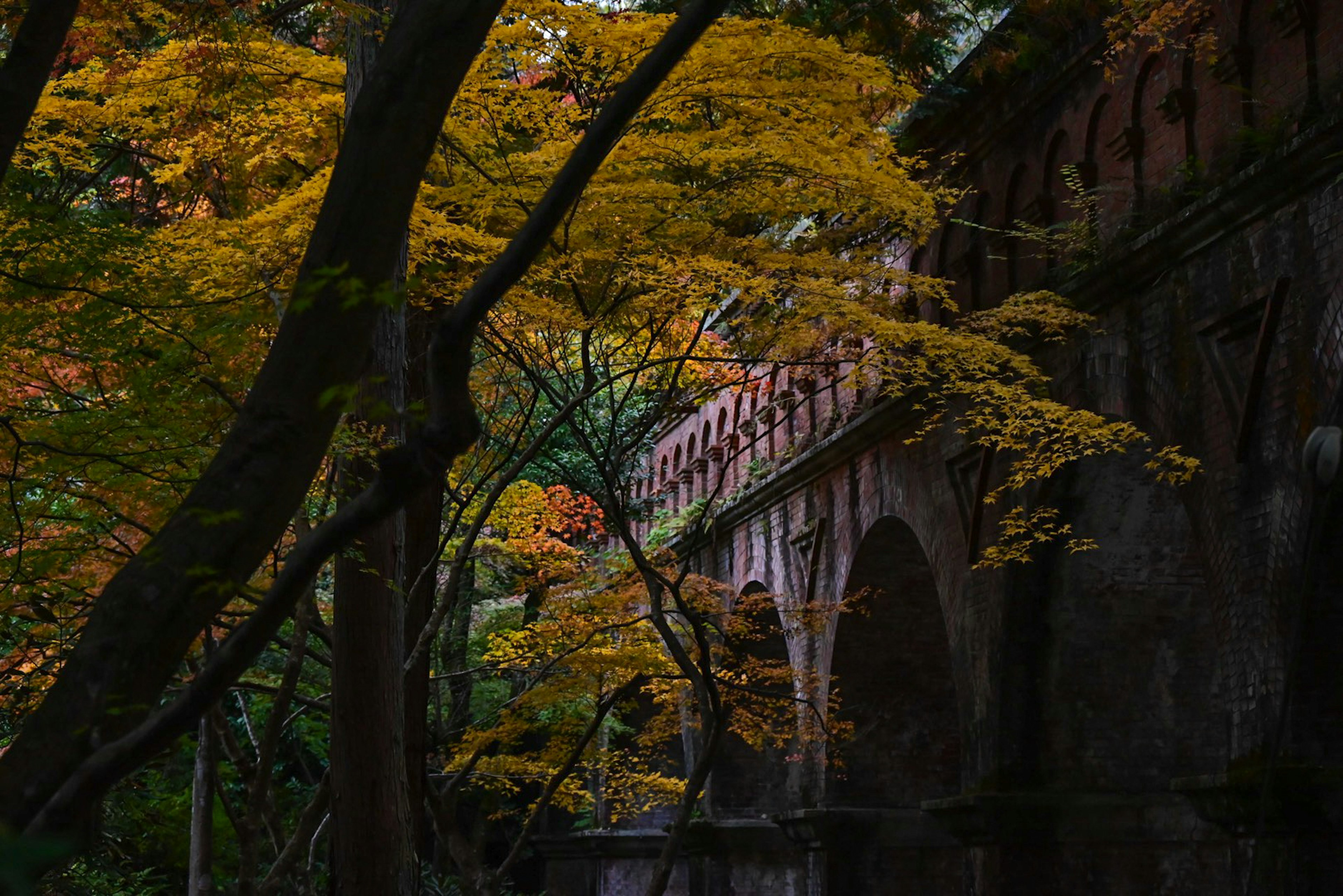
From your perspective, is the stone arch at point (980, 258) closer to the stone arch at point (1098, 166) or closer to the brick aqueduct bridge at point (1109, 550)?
the brick aqueduct bridge at point (1109, 550)

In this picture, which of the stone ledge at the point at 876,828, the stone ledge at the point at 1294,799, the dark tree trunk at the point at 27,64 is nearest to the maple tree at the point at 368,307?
the dark tree trunk at the point at 27,64

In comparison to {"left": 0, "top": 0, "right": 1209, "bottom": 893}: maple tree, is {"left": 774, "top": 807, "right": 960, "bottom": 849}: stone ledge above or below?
below

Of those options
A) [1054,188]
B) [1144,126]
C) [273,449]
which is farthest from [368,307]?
[1054,188]

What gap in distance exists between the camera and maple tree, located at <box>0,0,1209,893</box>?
2996mm

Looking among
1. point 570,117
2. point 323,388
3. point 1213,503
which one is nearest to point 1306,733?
point 1213,503

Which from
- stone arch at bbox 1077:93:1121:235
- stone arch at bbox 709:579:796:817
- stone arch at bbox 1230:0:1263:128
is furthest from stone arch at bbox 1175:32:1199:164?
stone arch at bbox 709:579:796:817

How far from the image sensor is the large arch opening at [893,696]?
14.8 metres

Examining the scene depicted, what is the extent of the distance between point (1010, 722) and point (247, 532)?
31.0 feet

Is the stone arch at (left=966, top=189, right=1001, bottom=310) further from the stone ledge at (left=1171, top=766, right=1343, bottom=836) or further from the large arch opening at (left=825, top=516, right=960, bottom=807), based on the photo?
the stone ledge at (left=1171, top=766, right=1343, bottom=836)

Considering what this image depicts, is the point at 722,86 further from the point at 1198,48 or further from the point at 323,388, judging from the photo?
the point at 323,388

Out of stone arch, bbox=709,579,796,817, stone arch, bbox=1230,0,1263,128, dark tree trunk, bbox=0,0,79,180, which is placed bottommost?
stone arch, bbox=709,579,796,817

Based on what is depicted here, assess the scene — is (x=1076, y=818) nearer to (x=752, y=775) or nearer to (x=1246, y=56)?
(x=1246, y=56)

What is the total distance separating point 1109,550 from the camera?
11.5 meters

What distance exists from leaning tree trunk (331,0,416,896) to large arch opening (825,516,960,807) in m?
8.85
